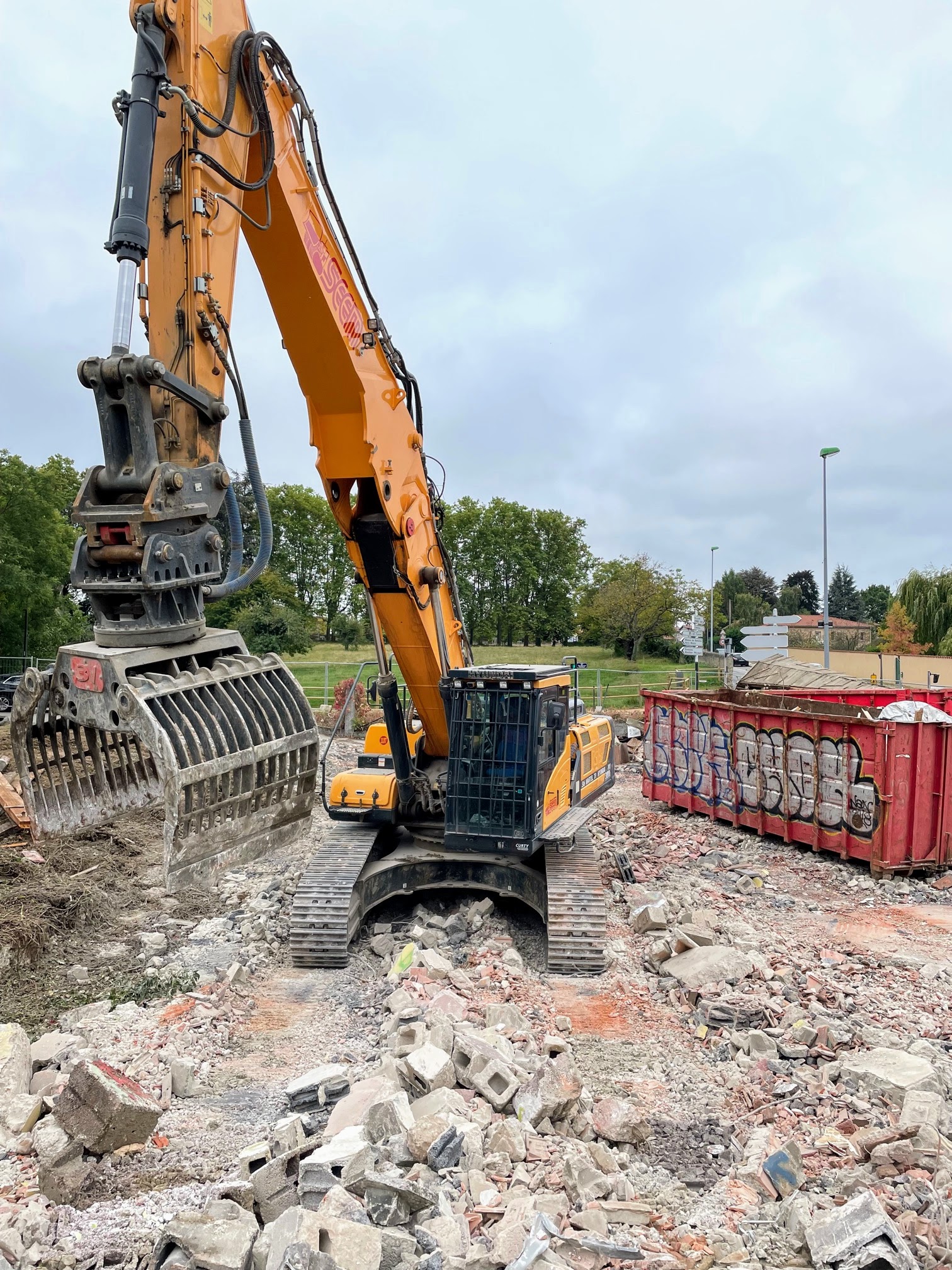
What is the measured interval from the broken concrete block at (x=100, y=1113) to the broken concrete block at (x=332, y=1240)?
5.31ft

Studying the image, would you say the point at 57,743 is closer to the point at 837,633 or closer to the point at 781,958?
the point at 781,958

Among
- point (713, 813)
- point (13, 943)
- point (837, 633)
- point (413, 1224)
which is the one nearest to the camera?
point (413, 1224)

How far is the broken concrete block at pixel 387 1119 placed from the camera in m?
5.04

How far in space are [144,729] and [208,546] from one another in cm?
98

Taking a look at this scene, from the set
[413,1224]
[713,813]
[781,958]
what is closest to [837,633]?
[713,813]

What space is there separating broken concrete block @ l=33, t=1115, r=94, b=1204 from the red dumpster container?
948 centimetres

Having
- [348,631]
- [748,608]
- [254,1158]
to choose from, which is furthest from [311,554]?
[254,1158]

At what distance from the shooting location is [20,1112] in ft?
18.0

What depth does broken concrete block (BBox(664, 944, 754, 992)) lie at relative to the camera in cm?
762

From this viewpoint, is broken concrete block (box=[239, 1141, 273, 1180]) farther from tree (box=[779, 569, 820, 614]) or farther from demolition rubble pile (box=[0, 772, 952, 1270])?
tree (box=[779, 569, 820, 614])

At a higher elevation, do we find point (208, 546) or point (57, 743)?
point (208, 546)

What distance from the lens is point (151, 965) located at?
8336 millimetres

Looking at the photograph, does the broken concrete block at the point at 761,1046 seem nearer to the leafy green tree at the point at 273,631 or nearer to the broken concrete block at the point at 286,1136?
the broken concrete block at the point at 286,1136

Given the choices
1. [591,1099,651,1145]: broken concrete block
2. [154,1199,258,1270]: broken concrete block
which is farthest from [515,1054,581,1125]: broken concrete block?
[154,1199,258,1270]: broken concrete block
